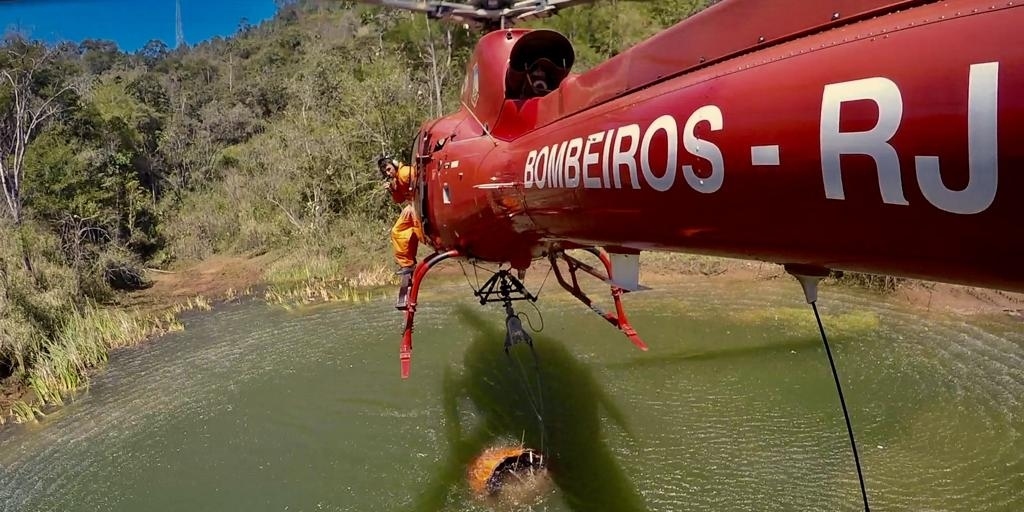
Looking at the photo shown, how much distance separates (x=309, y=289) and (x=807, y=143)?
40.9 ft

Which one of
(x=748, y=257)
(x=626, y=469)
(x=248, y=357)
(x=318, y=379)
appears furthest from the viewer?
(x=248, y=357)

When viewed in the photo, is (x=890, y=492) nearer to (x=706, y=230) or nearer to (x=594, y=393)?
(x=594, y=393)

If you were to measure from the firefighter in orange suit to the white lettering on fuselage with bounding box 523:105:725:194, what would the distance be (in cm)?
342

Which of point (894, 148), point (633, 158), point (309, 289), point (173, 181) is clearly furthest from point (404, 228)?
point (173, 181)

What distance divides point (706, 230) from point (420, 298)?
10.1 m

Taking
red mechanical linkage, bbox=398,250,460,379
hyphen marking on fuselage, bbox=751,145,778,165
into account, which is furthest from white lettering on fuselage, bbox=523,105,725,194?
red mechanical linkage, bbox=398,250,460,379

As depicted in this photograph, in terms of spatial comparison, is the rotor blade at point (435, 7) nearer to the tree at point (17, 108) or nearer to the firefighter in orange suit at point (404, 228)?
the firefighter in orange suit at point (404, 228)

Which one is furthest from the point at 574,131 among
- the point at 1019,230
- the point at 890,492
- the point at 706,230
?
the point at 890,492

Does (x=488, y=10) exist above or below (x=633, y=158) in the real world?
above

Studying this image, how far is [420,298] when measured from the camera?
11906 millimetres

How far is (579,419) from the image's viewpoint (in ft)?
22.9

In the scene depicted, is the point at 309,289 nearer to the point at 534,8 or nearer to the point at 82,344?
the point at 82,344

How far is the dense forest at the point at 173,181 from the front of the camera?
10945 millimetres

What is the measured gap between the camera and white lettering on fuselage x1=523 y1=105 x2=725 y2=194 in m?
2.07
